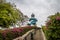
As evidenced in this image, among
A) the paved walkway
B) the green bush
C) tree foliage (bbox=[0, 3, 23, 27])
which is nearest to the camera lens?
the green bush

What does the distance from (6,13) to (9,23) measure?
1954mm

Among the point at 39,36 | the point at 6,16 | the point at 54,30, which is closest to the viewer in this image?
the point at 54,30

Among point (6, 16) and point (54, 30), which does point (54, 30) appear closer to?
point (54, 30)

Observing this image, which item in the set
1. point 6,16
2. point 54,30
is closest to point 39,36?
point 54,30

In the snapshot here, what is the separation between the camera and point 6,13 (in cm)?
2811

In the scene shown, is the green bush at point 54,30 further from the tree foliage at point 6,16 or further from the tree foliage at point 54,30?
the tree foliage at point 6,16

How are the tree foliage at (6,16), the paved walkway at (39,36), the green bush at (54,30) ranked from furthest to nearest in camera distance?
the tree foliage at (6,16) → the paved walkway at (39,36) → the green bush at (54,30)

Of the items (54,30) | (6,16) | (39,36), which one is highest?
(6,16)

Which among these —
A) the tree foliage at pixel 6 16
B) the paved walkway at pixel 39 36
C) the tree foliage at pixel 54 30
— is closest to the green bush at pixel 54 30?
the tree foliage at pixel 54 30

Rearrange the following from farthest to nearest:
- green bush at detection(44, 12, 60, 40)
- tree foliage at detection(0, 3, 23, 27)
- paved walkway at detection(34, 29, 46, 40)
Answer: tree foliage at detection(0, 3, 23, 27) → paved walkway at detection(34, 29, 46, 40) → green bush at detection(44, 12, 60, 40)

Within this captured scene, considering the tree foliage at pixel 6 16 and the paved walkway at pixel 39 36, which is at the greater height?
the tree foliage at pixel 6 16

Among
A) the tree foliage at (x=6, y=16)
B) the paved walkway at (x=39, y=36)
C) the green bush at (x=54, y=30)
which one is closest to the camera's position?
the green bush at (x=54, y=30)

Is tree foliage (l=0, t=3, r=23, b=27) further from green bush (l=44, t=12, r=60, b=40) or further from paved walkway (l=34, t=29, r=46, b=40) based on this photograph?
green bush (l=44, t=12, r=60, b=40)

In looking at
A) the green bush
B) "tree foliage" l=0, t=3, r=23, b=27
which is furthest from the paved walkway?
"tree foliage" l=0, t=3, r=23, b=27
